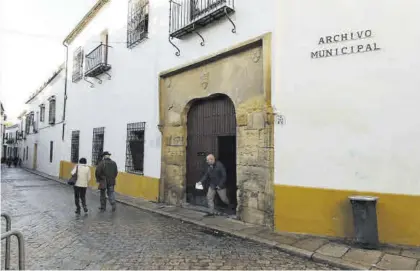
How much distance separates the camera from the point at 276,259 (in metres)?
4.66

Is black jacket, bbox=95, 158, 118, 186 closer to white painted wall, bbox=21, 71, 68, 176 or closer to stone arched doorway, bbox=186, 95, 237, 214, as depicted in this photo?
stone arched doorway, bbox=186, 95, 237, 214

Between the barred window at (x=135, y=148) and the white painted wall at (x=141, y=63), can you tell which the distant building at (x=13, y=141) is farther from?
the barred window at (x=135, y=148)

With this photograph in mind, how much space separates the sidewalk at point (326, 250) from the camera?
14.2ft

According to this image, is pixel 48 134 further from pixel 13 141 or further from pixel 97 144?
pixel 13 141

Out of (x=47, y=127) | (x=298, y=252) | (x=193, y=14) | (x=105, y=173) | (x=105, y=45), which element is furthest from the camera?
(x=47, y=127)

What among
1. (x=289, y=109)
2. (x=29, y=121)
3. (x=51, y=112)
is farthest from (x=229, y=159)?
(x=29, y=121)

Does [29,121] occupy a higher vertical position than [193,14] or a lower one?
lower

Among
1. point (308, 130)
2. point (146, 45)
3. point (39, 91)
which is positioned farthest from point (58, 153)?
point (308, 130)

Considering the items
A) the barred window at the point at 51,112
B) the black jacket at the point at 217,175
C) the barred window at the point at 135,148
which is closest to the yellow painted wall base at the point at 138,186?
the barred window at the point at 135,148

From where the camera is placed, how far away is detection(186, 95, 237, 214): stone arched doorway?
7.66 metres

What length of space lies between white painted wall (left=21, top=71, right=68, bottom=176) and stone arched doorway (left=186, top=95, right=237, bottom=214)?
39.6 ft

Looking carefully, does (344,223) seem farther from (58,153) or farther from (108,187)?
(58,153)

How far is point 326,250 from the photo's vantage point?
16.0ft

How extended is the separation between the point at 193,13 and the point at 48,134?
59.3 feet
